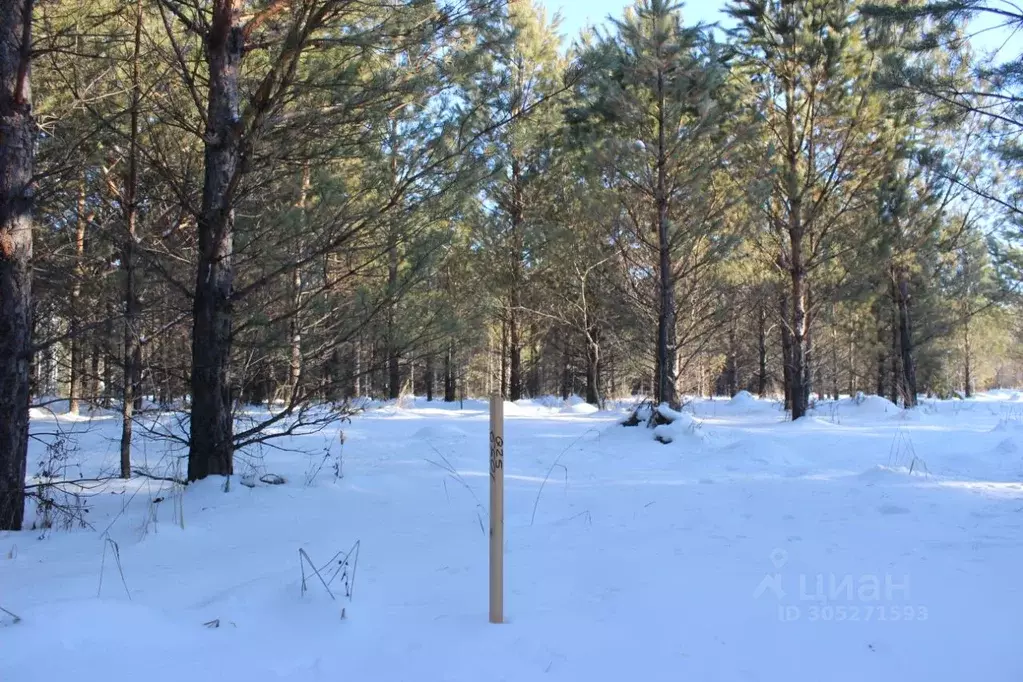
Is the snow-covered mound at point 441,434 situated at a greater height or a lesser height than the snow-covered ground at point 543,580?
greater

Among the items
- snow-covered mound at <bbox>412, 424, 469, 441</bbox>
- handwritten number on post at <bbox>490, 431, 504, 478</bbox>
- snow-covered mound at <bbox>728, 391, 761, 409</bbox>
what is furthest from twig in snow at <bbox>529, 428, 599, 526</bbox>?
snow-covered mound at <bbox>728, 391, 761, 409</bbox>

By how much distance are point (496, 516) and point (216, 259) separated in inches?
154

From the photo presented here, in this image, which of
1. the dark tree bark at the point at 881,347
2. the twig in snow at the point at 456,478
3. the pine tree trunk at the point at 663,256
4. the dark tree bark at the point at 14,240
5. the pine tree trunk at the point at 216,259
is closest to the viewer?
the dark tree bark at the point at 14,240

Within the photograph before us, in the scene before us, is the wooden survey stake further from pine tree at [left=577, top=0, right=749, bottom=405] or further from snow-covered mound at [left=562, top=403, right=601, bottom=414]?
snow-covered mound at [left=562, top=403, right=601, bottom=414]

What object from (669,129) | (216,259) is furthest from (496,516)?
(669,129)

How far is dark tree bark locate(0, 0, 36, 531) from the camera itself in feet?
14.4

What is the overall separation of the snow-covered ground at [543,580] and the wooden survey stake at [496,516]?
0.33 feet

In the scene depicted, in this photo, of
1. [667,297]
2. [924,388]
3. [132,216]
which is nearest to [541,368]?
[924,388]


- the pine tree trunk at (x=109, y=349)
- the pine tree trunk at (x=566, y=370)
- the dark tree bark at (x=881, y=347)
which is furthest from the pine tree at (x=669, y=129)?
the dark tree bark at (x=881, y=347)

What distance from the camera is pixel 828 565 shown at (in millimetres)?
3240

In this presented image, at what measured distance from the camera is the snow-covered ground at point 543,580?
2322 millimetres

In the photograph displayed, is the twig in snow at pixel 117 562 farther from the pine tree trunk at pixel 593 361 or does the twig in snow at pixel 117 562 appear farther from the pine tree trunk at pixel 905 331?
the pine tree trunk at pixel 905 331

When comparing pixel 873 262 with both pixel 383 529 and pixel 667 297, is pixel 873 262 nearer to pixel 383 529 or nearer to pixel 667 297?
pixel 667 297

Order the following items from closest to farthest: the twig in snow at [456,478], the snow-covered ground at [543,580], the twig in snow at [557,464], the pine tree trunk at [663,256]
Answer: the snow-covered ground at [543,580]
the twig in snow at [456,478]
the twig in snow at [557,464]
the pine tree trunk at [663,256]
